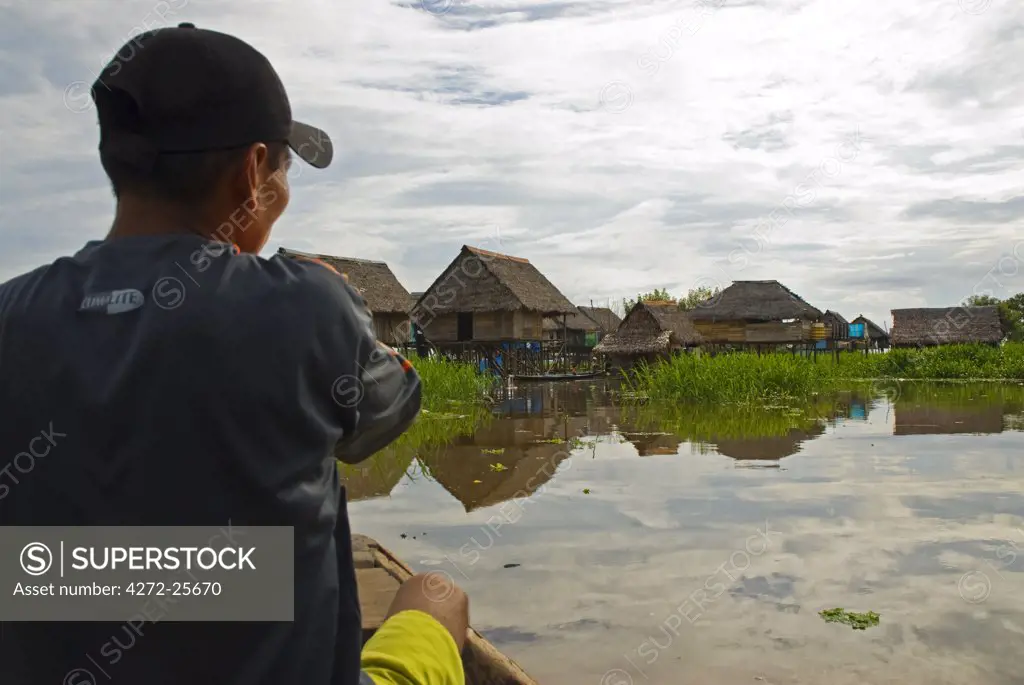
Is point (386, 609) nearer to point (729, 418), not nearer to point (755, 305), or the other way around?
point (729, 418)

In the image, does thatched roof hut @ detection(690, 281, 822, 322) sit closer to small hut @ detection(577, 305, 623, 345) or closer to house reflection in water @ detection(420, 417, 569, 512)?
small hut @ detection(577, 305, 623, 345)

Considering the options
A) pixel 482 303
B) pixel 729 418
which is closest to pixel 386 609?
pixel 729 418

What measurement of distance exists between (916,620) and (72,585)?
3685 mm

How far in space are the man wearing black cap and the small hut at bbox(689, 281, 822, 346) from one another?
3709 cm

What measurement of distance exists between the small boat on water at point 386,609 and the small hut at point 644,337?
93.6 ft

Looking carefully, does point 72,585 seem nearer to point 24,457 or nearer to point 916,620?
point 24,457

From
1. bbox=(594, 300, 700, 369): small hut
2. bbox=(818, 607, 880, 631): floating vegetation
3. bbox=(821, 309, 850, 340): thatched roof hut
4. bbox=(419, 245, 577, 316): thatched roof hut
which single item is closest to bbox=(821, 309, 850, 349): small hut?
bbox=(821, 309, 850, 340): thatched roof hut

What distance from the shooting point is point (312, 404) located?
1.28 metres

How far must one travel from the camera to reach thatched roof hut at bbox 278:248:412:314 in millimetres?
29250

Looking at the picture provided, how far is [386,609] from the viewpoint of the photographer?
9.84 ft

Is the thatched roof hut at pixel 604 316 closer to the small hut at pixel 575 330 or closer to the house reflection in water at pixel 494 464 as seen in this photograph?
the small hut at pixel 575 330

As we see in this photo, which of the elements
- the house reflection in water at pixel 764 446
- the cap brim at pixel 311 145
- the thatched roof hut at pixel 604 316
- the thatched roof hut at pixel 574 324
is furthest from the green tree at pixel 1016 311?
the cap brim at pixel 311 145

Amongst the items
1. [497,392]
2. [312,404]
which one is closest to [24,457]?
[312,404]

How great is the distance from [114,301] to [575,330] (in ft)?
157
